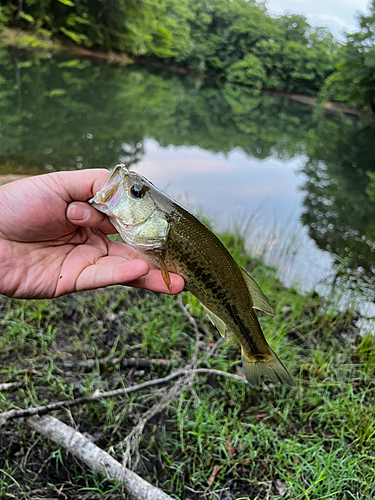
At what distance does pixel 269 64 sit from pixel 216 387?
7050 cm

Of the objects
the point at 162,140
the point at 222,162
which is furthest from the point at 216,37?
the point at 222,162

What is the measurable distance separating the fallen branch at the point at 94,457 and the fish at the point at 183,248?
1.16 metres

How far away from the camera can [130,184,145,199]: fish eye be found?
6.01 feet

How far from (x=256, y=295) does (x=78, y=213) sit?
47.8 inches

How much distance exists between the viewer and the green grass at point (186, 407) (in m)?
2.43

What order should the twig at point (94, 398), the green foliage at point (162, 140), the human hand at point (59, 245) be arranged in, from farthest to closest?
the green foliage at point (162, 140) < the twig at point (94, 398) < the human hand at point (59, 245)

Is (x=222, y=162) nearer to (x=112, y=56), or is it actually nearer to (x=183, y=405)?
(x=183, y=405)

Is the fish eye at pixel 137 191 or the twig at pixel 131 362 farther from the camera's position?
the twig at pixel 131 362

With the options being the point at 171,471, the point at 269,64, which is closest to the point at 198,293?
the point at 171,471

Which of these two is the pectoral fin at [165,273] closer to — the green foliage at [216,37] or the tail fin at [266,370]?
the tail fin at [266,370]

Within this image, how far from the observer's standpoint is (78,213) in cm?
199

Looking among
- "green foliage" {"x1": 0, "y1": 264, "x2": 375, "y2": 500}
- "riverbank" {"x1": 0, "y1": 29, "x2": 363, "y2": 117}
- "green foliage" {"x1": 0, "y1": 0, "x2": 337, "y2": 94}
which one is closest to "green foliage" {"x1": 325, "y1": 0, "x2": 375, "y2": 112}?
"riverbank" {"x1": 0, "y1": 29, "x2": 363, "y2": 117}

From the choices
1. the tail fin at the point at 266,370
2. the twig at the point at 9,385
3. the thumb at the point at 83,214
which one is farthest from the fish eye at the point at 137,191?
the twig at the point at 9,385

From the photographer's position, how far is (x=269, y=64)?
61.7 metres
